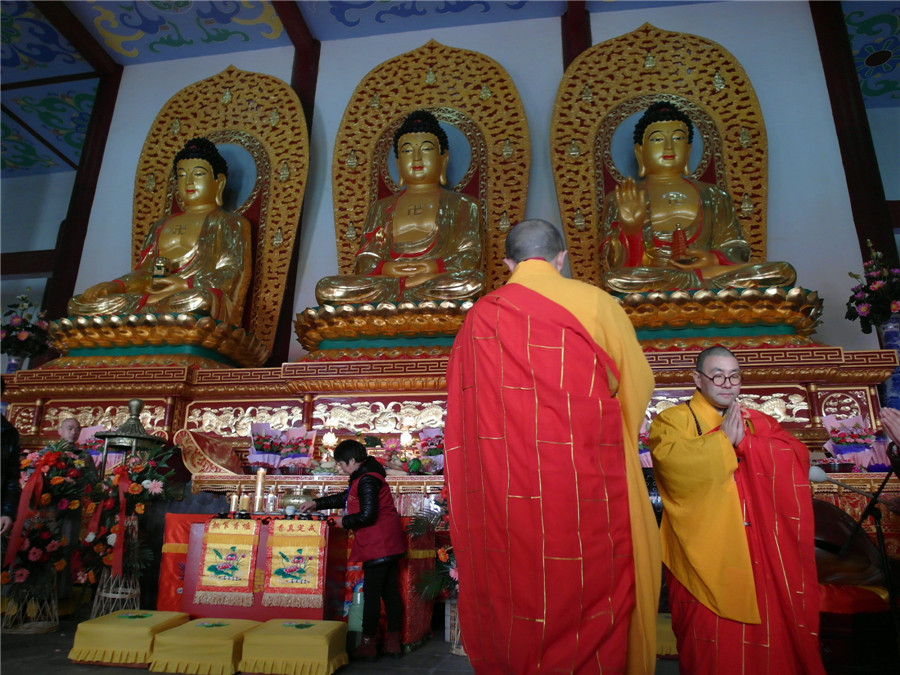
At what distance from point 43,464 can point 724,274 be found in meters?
4.07

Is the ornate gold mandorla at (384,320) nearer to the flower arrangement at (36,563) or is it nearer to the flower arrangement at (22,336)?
the flower arrangement at (36,563)

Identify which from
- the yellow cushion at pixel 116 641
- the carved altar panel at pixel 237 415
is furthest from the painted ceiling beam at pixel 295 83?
the yellow cushion at pixel 116 641

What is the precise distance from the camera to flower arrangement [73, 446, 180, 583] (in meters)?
2.89

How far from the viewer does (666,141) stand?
5.41m

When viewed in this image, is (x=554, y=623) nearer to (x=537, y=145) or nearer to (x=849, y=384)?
(x=849, y=384)

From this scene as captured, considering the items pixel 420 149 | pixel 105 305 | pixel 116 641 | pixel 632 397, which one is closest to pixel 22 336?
pixel 105 305

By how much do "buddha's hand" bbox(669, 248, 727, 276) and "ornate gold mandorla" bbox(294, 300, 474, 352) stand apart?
1.58m

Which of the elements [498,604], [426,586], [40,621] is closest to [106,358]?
[40,621]

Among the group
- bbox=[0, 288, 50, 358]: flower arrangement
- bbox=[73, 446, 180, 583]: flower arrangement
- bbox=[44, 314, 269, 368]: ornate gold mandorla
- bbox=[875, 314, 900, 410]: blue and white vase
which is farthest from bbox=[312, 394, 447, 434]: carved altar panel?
bbox=[0, 288, 50, 358]: flower arrangement

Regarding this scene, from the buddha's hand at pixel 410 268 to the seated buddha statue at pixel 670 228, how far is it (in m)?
1.37

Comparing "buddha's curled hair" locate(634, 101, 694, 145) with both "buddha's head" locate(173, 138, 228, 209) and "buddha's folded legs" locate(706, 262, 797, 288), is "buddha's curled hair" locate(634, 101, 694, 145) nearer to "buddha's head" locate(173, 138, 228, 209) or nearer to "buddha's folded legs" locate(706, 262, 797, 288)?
"buddha's folded legs" locate(706, 262, 797, 288)

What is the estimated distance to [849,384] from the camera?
3.80 m

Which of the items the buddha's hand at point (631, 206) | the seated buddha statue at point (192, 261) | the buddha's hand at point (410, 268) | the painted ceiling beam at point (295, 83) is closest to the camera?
the seated buddha statue at point (192, 261)

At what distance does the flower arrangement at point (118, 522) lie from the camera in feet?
9.49
